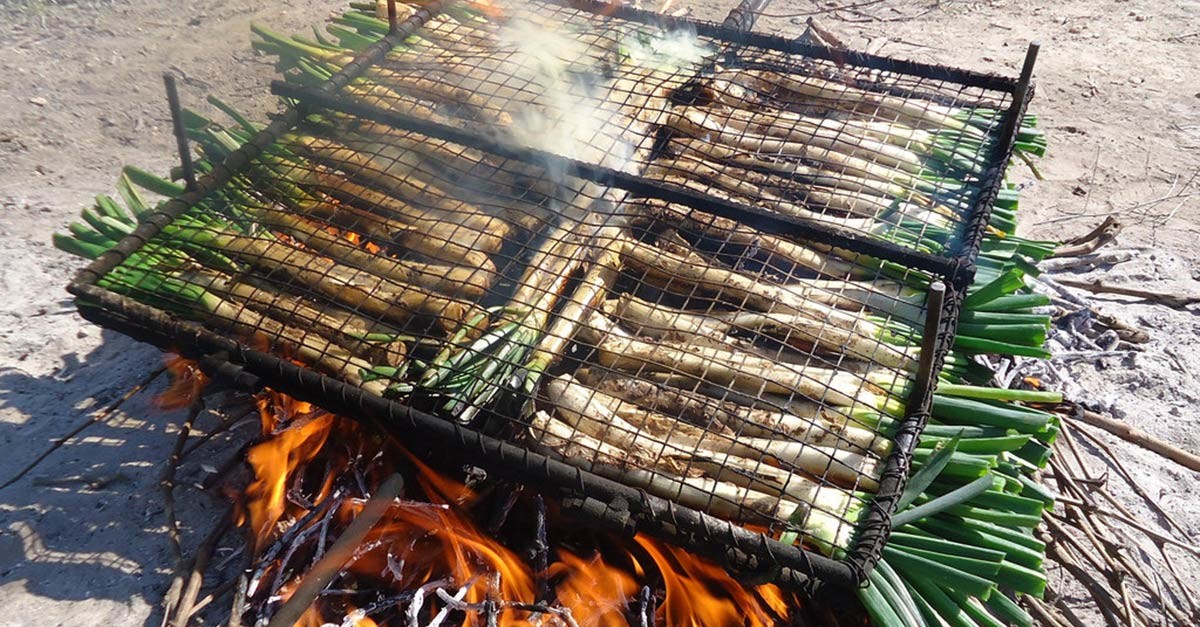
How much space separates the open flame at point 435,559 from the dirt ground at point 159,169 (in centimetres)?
39

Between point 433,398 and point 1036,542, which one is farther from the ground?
point 1036,542

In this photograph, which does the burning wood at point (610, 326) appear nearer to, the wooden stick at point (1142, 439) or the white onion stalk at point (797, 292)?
the white onion stalk at point (797, 292)

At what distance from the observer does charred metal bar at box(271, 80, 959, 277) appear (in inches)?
133

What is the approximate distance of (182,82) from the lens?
6.31 metres

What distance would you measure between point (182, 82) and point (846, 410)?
5.56 metres

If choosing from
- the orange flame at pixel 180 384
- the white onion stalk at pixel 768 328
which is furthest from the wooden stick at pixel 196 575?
the white onion stalk at pixel 768 328

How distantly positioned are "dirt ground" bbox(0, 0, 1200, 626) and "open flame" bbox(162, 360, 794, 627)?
15.2 inches

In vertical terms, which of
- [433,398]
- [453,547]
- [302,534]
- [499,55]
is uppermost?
[499,55]

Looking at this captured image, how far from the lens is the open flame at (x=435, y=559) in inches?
110

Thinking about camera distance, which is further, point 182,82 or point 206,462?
point 182,82

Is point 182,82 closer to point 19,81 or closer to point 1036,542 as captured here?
point 19,81

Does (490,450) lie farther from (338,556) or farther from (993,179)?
(993,179)

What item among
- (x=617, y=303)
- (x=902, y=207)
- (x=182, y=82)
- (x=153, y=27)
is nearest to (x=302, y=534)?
(x=617, y=303)

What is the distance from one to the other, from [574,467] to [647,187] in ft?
4.76
